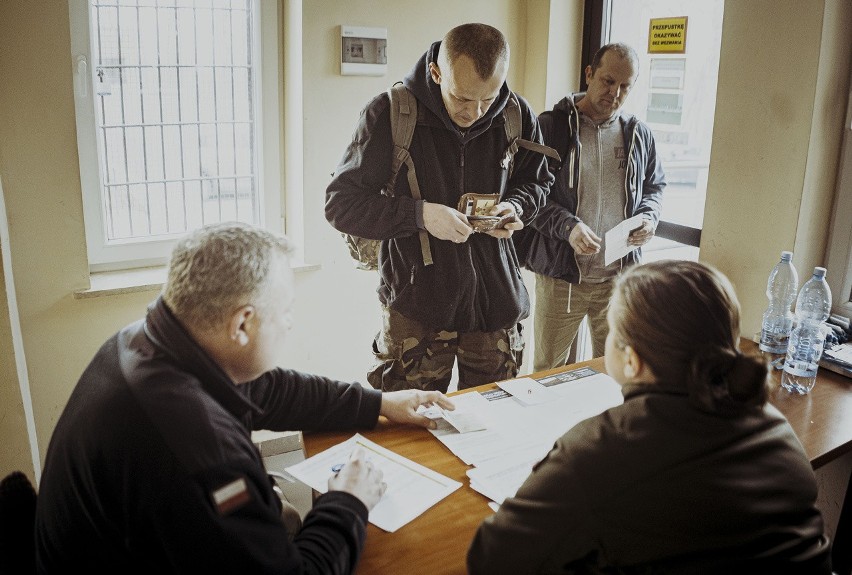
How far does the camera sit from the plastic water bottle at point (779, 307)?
233 centimetres

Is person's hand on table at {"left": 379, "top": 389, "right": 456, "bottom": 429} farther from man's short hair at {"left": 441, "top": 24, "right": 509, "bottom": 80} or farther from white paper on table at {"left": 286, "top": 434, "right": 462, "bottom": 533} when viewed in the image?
man's short hair at {"left": 441, "top": 24, "right": 509, "bottom": 80}

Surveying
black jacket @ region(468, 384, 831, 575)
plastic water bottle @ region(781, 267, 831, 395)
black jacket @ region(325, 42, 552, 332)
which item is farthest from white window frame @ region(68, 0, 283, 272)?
plastic water bottle @ region(781, 267, 831, 395)

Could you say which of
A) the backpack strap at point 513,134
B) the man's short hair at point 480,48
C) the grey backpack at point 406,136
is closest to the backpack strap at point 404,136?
the grey backpack at point 406,136

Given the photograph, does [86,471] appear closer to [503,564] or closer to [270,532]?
[270,532]

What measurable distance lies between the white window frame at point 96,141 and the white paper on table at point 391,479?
1.42 meters

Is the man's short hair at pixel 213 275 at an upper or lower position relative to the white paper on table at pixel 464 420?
upper

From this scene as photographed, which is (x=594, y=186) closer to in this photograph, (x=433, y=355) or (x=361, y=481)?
(x=433, y=355)

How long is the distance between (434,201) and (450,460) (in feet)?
3.32

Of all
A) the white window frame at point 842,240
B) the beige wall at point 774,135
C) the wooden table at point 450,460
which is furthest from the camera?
the white window frame at point 842,240

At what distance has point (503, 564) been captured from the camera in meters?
1.17

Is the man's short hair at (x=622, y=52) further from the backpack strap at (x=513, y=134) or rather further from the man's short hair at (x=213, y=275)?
the man's short hair at (x=213, y=275)

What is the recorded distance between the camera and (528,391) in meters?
2.00

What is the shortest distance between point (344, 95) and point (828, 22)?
1.84 metres

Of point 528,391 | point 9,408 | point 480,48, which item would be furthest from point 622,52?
point 9,408
